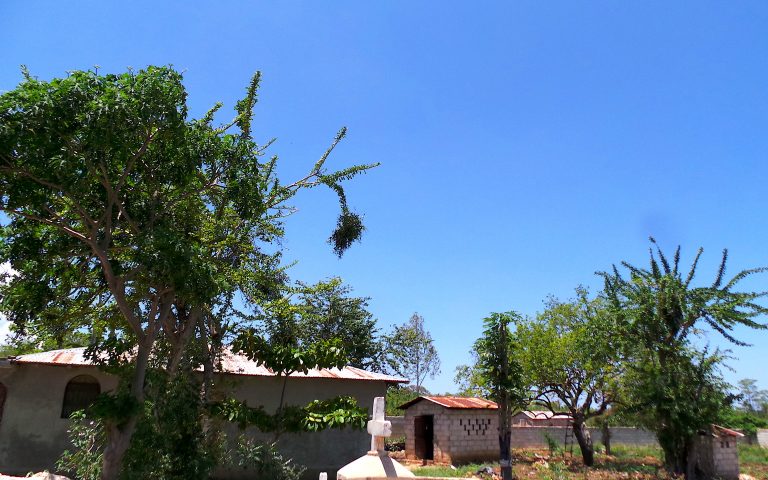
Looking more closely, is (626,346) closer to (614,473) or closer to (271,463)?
(614,473)

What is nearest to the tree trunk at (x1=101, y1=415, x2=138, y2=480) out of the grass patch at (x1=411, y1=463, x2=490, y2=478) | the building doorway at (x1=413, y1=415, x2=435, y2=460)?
the grass patch at (x1=411, y1=463, x2=490, y2=478)

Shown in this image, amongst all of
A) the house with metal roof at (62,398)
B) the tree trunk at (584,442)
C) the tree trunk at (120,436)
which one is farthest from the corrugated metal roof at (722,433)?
the tree trunk at (120,436)

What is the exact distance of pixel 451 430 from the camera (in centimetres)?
2439

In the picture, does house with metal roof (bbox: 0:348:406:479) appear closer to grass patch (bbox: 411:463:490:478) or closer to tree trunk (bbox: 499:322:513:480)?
grass patch (bbox: 411:463:490:478)

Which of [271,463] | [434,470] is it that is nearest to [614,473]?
[434,470]

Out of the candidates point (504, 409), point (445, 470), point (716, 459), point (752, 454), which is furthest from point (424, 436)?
point (752, 454)

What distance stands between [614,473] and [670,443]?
2.62 m

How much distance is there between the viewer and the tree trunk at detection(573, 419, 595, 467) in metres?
24.6

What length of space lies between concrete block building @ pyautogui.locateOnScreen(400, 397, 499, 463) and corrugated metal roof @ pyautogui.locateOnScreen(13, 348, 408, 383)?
632 cm

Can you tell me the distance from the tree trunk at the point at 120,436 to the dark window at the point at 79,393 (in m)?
7.99

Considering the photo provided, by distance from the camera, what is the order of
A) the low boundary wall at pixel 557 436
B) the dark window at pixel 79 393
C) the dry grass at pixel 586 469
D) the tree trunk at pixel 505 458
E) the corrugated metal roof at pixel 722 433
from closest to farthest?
the tree trunk at pixel 505 458 → the dark window at pixel 79 393 → the dry grass at pixel 586 469 → the corrugated metal roof at pixel 722 433 → the low boundary wall at pixel 557 436

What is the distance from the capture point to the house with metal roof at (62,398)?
15594mm

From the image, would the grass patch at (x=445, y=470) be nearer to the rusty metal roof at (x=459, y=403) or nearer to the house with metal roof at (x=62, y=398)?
the rusty metal roof at (x=459, y=403)

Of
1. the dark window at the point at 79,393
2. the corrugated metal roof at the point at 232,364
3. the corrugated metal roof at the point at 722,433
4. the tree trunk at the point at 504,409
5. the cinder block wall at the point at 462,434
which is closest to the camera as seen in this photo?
the tree trunk at the point at 504,409
